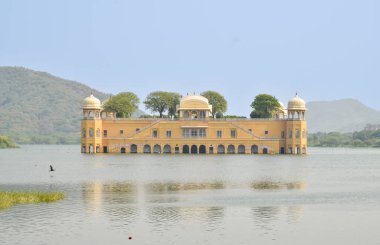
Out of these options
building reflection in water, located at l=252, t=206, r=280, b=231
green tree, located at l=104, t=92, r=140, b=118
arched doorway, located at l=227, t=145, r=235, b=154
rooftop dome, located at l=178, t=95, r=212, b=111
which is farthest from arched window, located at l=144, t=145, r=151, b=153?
building reflection in water, located at l=252, t=206, r=280, b=231

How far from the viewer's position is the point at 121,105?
399ft

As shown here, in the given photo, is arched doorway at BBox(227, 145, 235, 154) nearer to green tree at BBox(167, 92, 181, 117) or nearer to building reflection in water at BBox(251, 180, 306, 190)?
green tree at BBox(167, 92, 181, 117)

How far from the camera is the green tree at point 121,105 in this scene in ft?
400

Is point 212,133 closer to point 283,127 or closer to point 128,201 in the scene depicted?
point 283,127

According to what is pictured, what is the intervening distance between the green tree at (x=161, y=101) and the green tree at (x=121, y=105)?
9.58ft

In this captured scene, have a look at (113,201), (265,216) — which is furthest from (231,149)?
(265,216)

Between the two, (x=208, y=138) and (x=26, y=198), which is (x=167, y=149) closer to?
(x=208, y=138)

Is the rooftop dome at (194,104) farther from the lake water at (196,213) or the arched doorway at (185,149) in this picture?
the lake water at (196,213)

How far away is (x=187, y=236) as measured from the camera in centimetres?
2566

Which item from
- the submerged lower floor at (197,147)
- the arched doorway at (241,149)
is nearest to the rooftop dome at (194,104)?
the submerged lower floor at (197,147)

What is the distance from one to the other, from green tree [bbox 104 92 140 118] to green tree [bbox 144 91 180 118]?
2.92m

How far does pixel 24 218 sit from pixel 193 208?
741cm

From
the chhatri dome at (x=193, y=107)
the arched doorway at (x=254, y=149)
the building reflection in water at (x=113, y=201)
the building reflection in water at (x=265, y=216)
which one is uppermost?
the chhatri dome at (x=193, y=107)

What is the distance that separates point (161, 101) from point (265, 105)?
1661cm
